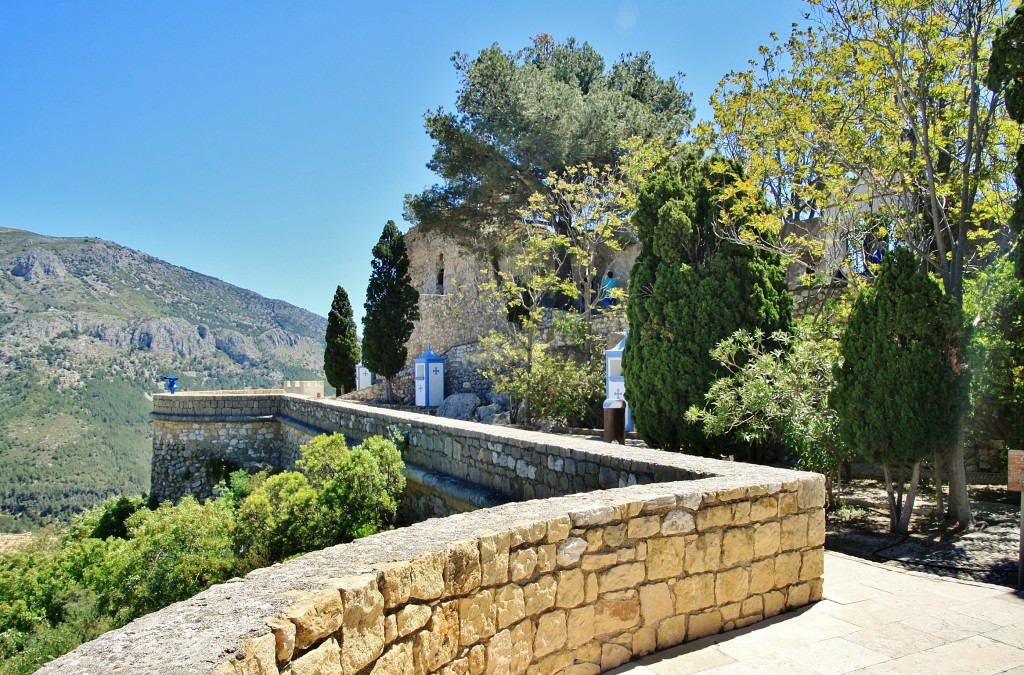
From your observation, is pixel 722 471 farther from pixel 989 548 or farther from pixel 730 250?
pixel 730 250

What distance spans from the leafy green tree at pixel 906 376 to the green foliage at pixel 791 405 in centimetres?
48

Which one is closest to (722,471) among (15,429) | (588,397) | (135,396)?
(588,397)

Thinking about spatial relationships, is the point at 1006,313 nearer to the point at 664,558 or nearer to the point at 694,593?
the point at 694,593

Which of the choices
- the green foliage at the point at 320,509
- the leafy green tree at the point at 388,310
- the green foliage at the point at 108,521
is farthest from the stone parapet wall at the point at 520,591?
the leafy green tree at the point at 388,310

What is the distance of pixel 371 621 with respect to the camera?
236 centimetres

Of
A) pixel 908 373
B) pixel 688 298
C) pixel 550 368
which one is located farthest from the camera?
pixel 550 368

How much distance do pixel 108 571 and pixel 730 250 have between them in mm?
8751

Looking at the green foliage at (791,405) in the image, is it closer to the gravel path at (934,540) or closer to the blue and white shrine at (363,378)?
the gravel path at (934,540)

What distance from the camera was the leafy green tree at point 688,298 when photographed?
29.0 ft

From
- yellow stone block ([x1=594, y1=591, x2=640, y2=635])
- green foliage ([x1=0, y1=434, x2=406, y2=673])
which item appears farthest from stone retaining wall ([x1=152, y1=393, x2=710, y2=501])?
yellow stone block ([x1=594, y1=591, x2=640, y2=635])

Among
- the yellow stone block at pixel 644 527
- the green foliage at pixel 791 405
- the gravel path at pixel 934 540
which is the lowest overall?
the gravel path at pixel 934 540

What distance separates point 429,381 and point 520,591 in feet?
62.2

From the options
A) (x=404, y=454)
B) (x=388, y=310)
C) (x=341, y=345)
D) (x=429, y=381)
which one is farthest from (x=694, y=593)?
(x=341, y=345)

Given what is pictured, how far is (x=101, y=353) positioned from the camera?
5919 centimetres
